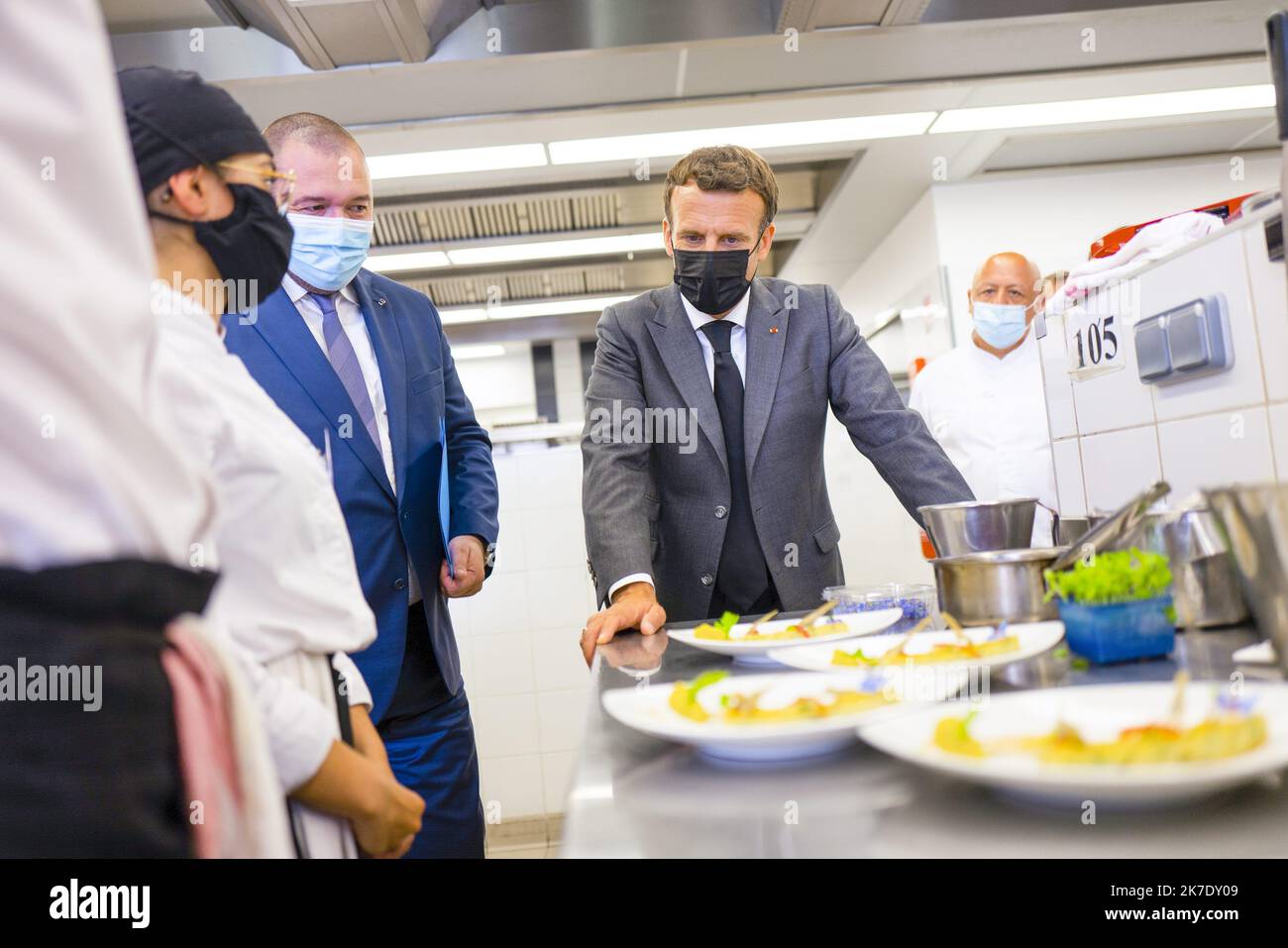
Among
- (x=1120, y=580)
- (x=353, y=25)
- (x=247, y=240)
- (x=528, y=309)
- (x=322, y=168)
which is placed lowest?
(x=1120, y=580)

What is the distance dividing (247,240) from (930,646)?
0.74m

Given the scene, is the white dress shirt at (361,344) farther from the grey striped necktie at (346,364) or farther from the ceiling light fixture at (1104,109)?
the ceiling light fixture at (1104,109)

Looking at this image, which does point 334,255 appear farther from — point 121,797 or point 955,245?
point 955,245

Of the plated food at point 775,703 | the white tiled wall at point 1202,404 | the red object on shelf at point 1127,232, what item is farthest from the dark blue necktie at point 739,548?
the plated food at point 775,703

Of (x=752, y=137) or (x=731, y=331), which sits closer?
(x=731, y=331)

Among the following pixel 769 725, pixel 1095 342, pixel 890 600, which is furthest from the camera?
pixel 1095 342

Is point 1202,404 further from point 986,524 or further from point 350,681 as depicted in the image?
point 350,681

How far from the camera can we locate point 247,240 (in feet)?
2.67

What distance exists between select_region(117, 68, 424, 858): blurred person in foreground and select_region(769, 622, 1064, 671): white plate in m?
0.40

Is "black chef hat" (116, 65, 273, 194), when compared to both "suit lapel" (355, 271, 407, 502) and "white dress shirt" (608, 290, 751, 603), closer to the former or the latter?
"suit lapel" (355, 271, 407, 502)

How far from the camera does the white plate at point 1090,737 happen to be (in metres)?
0.51

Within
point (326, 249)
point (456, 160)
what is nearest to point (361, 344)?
point (326, 249)

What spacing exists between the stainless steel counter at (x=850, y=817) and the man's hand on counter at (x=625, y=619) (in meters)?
0.59
